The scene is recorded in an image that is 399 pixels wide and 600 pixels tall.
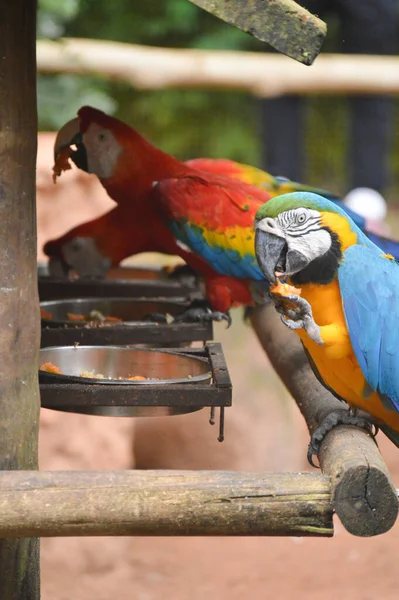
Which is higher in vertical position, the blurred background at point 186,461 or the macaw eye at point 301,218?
the macaw eye at point 301,218

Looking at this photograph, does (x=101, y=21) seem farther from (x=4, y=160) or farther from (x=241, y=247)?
(x=4, y=160)

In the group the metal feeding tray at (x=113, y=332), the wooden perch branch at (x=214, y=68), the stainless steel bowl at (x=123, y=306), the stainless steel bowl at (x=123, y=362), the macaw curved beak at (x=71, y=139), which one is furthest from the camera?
the wooden perch branch at (x=214, y=68)

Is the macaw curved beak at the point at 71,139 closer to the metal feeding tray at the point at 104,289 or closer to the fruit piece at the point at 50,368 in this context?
the metal feeding tray at the point at 104,289

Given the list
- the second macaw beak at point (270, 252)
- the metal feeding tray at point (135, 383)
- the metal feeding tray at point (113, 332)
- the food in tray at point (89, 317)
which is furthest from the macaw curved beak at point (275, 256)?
the food in tray at point (89, 317)

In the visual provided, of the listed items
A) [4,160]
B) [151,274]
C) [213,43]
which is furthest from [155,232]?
[213,43]

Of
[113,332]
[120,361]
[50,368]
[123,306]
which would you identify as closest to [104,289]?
[123,306]

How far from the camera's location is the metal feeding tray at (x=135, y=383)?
1.48 meters

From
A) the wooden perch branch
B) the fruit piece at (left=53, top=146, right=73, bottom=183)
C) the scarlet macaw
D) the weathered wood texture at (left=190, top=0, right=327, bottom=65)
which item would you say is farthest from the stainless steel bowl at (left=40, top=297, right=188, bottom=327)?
the wooden perch branch

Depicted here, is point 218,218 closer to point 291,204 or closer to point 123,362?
point 123,362

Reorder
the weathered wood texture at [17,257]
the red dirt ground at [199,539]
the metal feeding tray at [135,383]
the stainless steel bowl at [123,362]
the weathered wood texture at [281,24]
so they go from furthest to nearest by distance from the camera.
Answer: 1. the red dirt ground at [199,539]
2. the stainless steel bowl at [123,362]
3. the metal feeding tray at [135,383]
4. the weathered wood texture at [17,257]
5. the weathered wood texture at [281,24]

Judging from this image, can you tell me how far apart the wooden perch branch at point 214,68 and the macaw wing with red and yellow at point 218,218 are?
1.75 m

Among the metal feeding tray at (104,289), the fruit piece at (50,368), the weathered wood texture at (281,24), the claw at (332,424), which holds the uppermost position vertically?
the weathered wood texture at (281,24)

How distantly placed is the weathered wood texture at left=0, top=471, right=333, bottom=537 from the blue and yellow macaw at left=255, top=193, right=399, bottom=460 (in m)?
0.34

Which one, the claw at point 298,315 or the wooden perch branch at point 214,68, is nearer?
the claw at point 298,315
